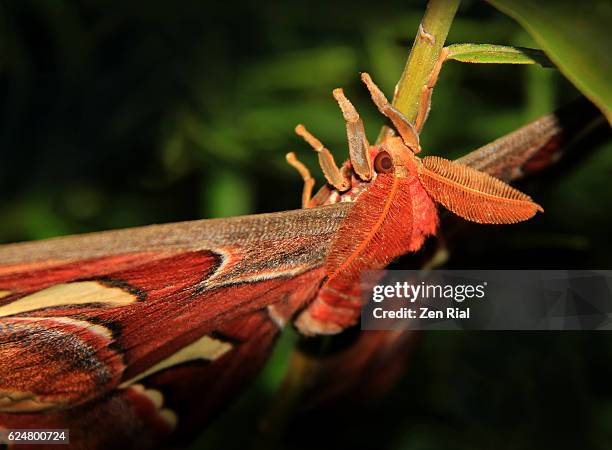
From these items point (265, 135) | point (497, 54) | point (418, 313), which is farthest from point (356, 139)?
point (265, 135)

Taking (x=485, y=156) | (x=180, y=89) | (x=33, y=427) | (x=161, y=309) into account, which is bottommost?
(x=33, y=427)

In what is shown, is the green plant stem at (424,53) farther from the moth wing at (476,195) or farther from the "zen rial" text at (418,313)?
the "zen rial" text at (418,313)

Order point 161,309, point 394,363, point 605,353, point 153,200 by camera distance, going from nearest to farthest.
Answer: point 161,309 < point 394,363 < point 605,353 < point 153,200

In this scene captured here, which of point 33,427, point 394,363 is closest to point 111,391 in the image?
point 33,427

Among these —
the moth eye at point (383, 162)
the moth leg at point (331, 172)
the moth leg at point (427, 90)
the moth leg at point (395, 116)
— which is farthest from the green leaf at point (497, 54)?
the moth leg at point (331, 172)

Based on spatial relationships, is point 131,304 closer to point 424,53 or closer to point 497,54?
point 424,53

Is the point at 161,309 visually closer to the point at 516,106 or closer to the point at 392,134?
the point at 392,134
